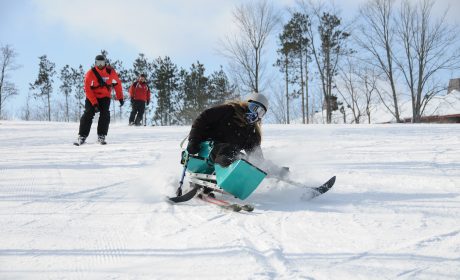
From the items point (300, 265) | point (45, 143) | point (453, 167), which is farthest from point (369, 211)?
point (45, 143)

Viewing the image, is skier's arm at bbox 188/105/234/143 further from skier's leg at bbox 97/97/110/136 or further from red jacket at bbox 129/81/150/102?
red jacket at bbox 129/81/150/102

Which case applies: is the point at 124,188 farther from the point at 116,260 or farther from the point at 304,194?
the point at 116,260

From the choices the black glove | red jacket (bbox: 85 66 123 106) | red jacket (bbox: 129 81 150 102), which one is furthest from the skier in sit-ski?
red jacket (bbox: 129 81 150 102)

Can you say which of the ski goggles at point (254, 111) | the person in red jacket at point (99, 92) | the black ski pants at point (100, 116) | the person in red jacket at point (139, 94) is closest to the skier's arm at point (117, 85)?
the person in red jacket at point (99, 92)

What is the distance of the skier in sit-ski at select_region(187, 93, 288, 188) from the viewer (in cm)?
452

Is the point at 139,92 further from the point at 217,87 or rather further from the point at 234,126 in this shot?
the point at 217,87

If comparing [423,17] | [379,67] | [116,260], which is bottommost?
[116,260]

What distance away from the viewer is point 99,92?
8.53 meters

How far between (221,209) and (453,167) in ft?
11.6

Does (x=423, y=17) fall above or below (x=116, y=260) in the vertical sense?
above

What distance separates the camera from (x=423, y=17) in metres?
28.4

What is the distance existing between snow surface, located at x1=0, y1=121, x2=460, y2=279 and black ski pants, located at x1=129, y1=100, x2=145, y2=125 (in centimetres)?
861

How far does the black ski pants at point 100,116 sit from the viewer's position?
28.2 ft

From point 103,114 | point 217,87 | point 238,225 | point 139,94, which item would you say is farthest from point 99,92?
point 217,87
